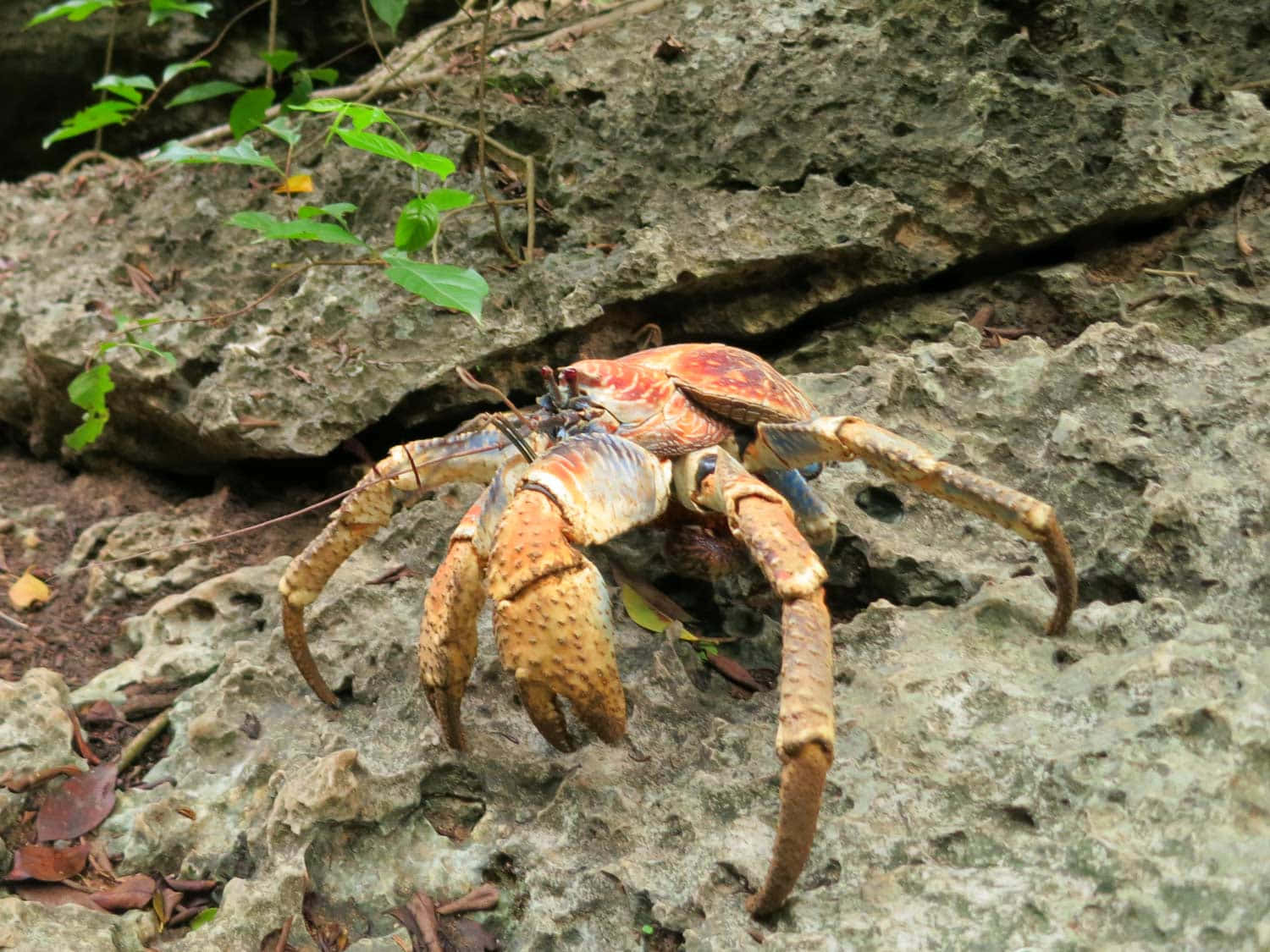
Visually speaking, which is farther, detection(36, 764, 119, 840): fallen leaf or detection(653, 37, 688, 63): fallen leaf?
detection(653, 37, 688, 63): fallen leaf

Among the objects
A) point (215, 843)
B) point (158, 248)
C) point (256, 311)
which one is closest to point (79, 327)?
point (158, 248)

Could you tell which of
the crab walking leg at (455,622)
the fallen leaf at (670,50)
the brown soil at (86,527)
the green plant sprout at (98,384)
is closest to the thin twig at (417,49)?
the fallen leaf at (670,50)

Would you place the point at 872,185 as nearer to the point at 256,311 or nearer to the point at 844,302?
the point at 844,302

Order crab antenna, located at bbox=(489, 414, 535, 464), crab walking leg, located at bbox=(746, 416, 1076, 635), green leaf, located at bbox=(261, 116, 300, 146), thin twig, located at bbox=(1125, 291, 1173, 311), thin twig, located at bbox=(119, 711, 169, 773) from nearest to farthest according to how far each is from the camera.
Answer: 1. crab walking leg, located at bbox=(746, 416, 1076, 635)
2. crab antenna, located at bbox=(489, 414, 535, 464)
3. thin twig, located at bbox=(119, 711, 169, 773)
4. thin twig, located at bbox=(1125, 291, 1173, 311)
5. green leaf, located at bbox=(261, 116, 300, 146)

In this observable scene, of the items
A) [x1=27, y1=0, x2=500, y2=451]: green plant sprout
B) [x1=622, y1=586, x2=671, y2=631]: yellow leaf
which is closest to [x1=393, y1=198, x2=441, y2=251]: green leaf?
[x1=27, y1=0, x2=500, y2=451]: green plant sprout

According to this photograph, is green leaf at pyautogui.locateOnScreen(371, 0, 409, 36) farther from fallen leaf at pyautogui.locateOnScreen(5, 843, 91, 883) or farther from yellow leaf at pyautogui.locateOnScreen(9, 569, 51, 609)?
fallen leaf at pyautogui.locateOnScreen(5, 843, 91, 883)

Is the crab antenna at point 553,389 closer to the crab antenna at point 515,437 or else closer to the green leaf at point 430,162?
the crab antenna at point 515,437

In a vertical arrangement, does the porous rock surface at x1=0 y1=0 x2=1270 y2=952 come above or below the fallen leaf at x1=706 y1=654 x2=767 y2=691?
above
